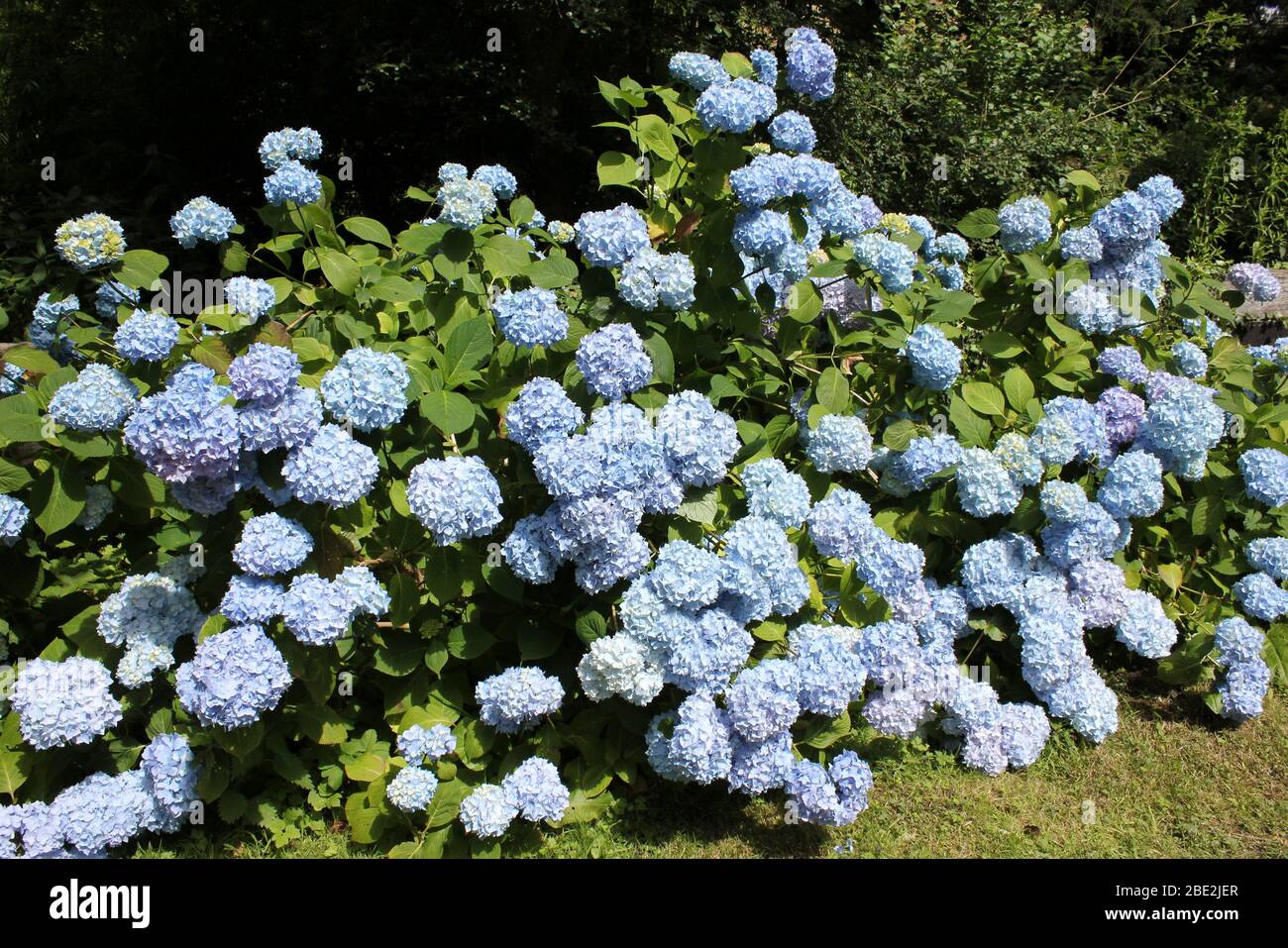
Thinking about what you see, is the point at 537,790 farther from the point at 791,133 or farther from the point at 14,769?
the point at 791,133

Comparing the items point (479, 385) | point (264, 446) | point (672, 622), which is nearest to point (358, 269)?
point (479, 385)

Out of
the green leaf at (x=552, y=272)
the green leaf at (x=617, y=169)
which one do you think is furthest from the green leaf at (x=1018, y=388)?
the green leaf at (x=552, y=272)

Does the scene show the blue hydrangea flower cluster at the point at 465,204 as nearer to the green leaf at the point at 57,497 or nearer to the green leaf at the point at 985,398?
the green leaf at the point at 57,497

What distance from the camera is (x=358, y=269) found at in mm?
3283

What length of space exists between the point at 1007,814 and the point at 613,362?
5.79 feet

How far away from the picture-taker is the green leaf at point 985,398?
143 inches

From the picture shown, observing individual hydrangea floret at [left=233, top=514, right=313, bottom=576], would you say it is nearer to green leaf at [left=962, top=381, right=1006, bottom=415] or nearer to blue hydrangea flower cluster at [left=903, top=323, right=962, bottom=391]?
blue hydrangea flower cluster at [left=903, top=323, right=962, bottom=391]

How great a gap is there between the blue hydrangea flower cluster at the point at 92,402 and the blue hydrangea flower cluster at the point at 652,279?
1261mm

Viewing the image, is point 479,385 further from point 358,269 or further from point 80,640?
point 80,640

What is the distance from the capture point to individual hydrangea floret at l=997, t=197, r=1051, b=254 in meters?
3.77

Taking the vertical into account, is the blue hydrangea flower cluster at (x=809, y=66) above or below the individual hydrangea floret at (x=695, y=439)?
above

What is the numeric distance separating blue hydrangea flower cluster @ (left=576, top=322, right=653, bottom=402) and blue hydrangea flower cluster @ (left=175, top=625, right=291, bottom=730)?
1.01m

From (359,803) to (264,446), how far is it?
103 cm

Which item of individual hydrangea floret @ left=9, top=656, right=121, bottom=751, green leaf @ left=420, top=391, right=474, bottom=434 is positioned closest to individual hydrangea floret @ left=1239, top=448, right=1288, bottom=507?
green leaf @ left=420, top=391, right=474, bottom=434
